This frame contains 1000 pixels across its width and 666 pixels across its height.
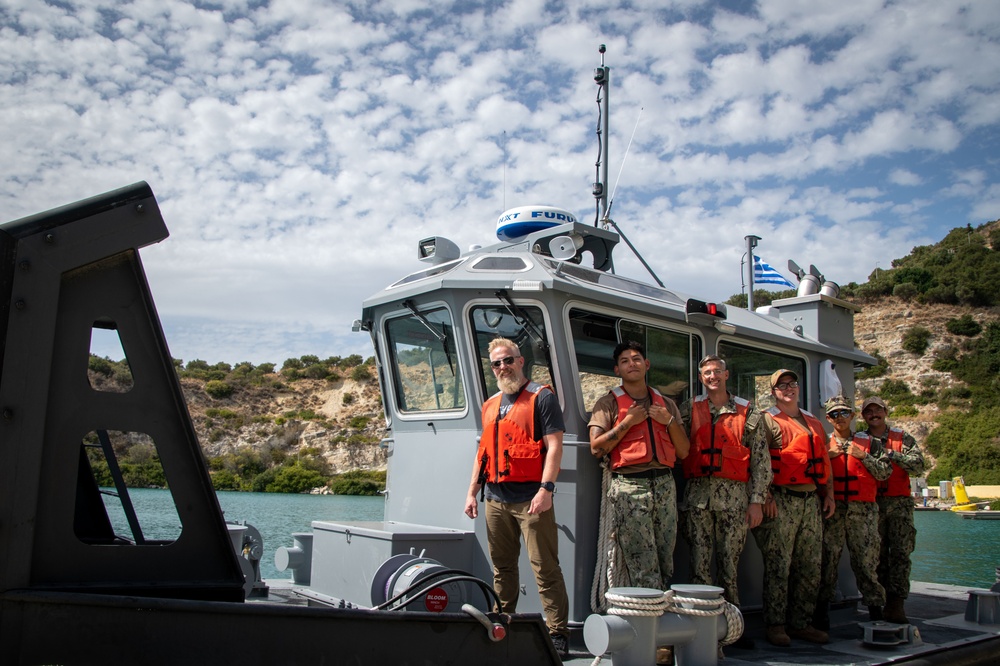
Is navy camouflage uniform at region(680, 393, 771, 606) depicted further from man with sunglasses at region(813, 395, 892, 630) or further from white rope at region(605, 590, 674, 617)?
white rope at region(605, 590, 674, 617)

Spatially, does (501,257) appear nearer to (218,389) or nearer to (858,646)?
(858,646)

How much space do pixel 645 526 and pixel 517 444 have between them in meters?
0.90

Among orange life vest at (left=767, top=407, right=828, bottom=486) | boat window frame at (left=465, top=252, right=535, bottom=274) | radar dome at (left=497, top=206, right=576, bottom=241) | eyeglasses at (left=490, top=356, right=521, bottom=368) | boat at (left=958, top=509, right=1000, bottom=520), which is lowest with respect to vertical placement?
boat at (left=958, top=509, right=1000, bottom=520)

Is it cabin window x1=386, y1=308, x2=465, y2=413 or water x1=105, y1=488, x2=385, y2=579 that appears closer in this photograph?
water x1=105, y1=488, x2=385, y2=579

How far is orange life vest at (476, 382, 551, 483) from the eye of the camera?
13.4 ft

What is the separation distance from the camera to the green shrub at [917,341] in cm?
4072

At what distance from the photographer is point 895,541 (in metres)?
5.85

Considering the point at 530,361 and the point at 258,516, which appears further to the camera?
the point at 258,516

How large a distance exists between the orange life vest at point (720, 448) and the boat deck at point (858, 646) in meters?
1.00

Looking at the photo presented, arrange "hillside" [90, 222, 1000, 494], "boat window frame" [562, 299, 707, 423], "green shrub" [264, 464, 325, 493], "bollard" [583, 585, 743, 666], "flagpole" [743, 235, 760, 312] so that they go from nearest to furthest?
"bollard" [583, 585, 743, 666], "boat window frame" [562, 299, 707, 423], "flagpole" [743, 235, 760, 312], "green shrub" [264, 464, 325, 493], "hillside" [90, 222, 1000, 494]

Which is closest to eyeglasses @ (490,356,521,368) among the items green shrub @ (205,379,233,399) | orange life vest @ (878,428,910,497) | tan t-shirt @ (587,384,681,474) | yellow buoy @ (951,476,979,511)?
tan t-shirt @ (587,384,681,474)

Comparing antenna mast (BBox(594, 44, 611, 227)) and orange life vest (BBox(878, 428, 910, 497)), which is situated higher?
antenna mast (BBox(594, 44, 611, 227))

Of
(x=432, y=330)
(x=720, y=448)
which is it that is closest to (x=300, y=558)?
(x=432, y=330)

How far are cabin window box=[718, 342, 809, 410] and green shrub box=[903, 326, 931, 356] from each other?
129ft
